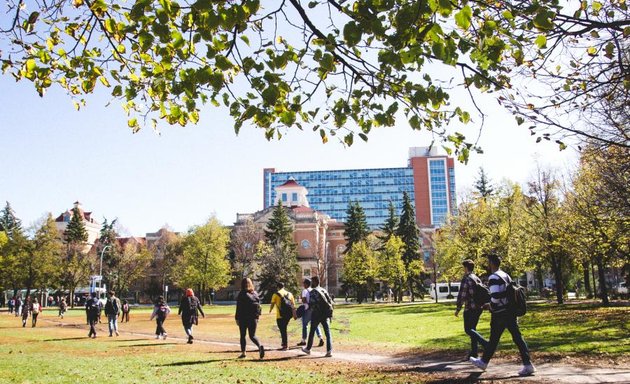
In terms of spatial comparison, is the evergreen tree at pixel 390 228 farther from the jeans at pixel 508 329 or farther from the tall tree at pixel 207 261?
the jeans at pixel 508 329

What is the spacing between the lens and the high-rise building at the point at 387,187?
13575 centimetres

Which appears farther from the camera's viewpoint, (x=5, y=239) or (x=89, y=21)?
(x=5, y=239)

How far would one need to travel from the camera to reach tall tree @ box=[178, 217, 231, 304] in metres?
60.4

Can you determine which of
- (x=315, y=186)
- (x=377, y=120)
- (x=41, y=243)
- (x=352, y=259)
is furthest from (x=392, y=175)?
(x=377, y=120)

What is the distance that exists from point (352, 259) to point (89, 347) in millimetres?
45820

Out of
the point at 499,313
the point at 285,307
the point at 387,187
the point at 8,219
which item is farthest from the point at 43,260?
the point at 387,187

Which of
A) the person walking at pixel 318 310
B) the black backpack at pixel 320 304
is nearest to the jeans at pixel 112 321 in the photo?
the person walking at pixel 318 310

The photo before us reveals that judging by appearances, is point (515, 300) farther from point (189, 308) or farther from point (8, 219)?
point (8, 219)

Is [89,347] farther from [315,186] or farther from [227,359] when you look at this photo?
[315,186]

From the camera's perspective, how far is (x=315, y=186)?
478ft

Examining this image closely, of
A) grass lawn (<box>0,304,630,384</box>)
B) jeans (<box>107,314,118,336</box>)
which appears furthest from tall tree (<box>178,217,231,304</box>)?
grass lawn (<box>0,304,630,384</box>)

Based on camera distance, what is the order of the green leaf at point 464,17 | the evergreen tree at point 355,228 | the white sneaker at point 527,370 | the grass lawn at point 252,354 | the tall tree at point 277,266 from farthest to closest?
the evergreen tree at point 355,228, the tall tree at point 277,266, the grass lawn at point 252,354, the white sneaker at point 527,370, the green leaf at point 464,17

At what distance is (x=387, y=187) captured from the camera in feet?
467

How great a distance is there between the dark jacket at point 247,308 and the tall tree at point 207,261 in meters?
49.6
